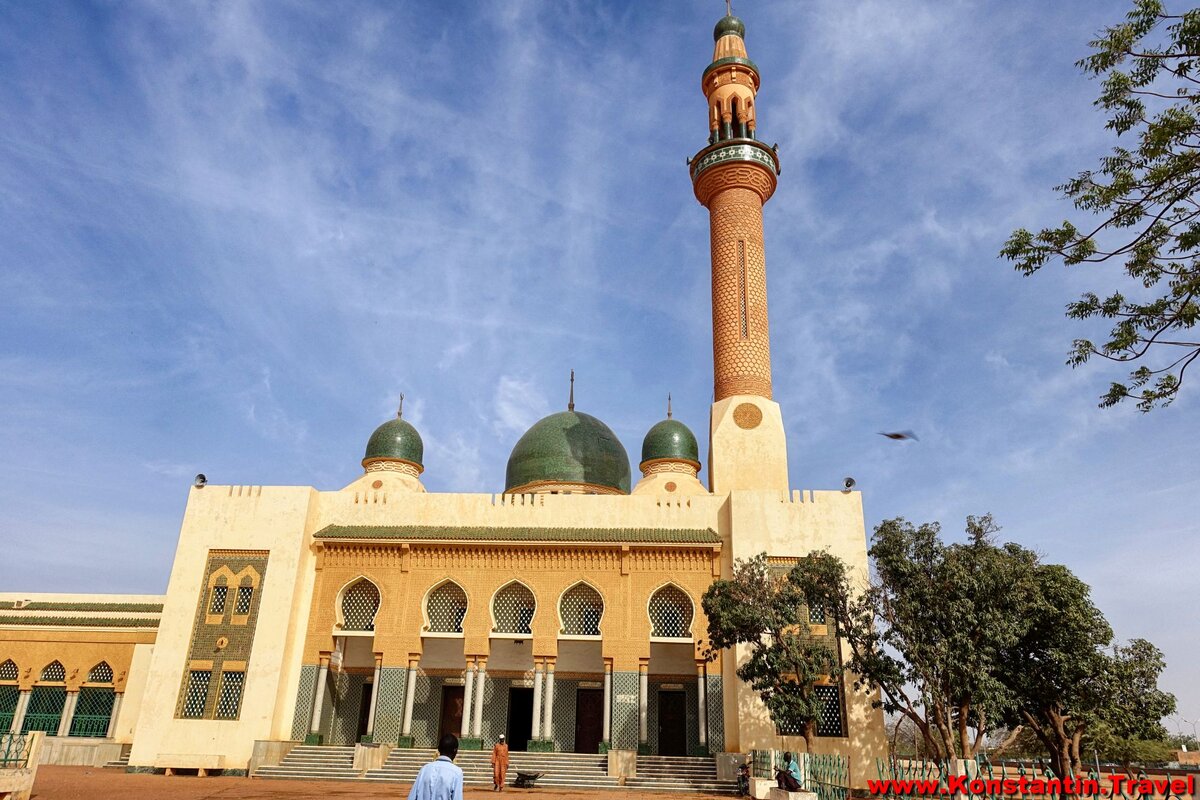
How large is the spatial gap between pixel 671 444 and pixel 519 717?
948 cm

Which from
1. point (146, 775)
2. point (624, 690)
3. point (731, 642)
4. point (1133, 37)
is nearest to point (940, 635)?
point (731, 642)

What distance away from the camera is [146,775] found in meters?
17.2

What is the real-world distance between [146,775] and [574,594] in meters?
9.90

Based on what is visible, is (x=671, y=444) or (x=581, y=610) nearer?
(x=581, y=610)

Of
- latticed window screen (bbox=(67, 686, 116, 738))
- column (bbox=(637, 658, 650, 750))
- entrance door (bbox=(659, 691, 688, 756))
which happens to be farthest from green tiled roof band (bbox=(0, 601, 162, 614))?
entrance door (bbox=(659, 691, 688, 756))

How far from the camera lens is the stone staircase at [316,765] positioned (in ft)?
54.9

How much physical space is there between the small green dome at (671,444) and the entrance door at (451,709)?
931cm

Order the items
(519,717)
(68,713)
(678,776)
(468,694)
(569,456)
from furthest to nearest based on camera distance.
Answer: (569,456) < (68,713) < (519,717) < (468,694) < (678,776)

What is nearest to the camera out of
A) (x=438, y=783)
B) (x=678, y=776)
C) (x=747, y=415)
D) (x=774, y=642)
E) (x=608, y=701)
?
(x=438, y=783)

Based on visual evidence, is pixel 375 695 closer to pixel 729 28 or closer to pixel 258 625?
pixel 258 625

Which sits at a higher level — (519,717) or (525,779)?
(519,717)

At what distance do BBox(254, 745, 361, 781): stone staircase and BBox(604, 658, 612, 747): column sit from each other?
5312 millimetres

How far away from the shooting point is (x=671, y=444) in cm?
2562

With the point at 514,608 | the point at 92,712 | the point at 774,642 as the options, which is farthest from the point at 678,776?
the point at 92,712
